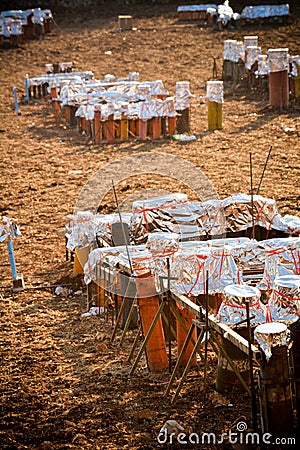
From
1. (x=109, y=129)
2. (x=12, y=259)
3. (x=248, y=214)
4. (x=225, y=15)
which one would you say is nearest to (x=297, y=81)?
(x=109, y=129)

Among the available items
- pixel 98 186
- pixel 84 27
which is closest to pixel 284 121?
pixel 98 186

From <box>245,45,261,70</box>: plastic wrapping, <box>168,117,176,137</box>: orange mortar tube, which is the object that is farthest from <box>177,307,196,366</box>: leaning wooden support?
<box>245,45,261,70</box>: plastic wrapping

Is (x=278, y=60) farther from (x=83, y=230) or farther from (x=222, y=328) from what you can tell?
(x=222, y=328)

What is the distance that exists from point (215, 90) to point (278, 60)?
2.14 meters

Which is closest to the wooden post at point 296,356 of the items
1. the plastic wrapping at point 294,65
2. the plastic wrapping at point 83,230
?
the plastic wrapping at point 83,230

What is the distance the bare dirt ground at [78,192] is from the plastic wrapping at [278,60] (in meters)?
0.93

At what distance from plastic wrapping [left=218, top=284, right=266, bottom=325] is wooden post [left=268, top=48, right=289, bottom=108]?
12.9 meters

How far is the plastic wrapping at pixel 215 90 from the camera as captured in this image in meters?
17.6

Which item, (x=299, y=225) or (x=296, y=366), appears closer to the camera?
(x=296, y=366)

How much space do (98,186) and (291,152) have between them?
3.67m

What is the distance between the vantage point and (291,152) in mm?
15781

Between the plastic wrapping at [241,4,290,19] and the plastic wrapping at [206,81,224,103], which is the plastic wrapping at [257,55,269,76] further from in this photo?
the plastic wrapping at [241,4,290,19]

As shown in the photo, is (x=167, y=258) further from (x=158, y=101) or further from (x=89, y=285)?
(x=158, y=101)

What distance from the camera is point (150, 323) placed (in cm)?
762
